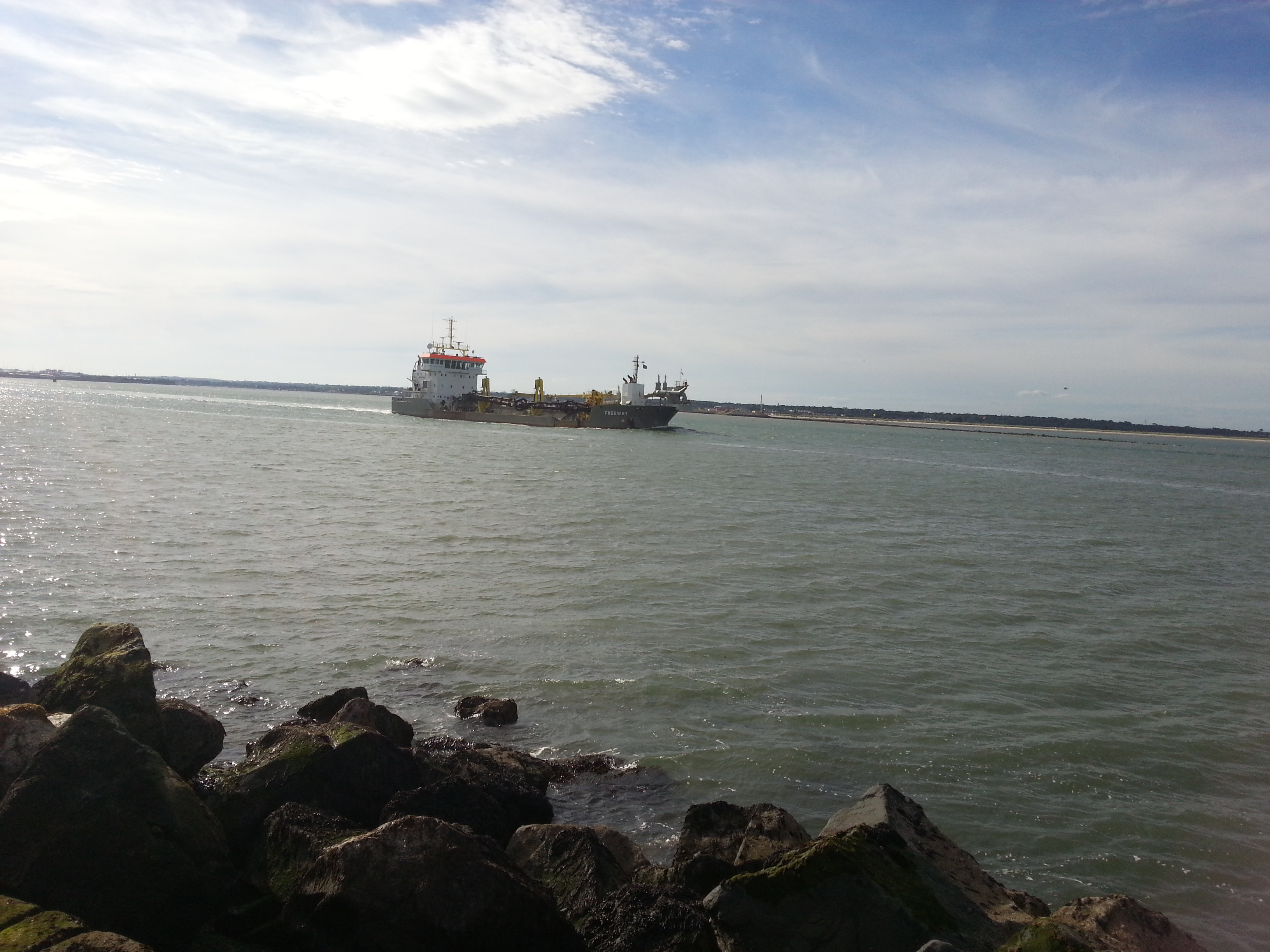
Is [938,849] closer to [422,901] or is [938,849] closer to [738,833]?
[738,833]

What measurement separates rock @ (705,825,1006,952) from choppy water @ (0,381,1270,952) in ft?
6.88

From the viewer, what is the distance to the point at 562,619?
12.0 metres

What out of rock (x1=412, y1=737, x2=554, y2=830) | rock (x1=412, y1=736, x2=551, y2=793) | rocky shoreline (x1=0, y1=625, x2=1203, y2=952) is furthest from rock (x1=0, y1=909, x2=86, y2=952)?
rock (x1=412, y1=736, x2=551, y2=793)

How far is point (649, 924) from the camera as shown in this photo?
14.3ft

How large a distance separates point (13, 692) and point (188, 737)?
2000 mm

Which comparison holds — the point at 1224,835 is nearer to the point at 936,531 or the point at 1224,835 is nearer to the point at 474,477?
the point at 936,531

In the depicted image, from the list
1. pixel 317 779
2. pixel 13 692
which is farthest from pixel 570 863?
pixel 13 692

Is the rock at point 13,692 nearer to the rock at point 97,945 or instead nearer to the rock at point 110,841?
the rock at point 110,841

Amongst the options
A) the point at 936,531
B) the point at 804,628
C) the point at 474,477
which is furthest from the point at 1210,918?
the point at 474,477

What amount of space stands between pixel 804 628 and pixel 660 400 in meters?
70.6

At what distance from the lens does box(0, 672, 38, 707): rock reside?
7133 millimetres

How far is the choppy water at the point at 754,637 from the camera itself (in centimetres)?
708

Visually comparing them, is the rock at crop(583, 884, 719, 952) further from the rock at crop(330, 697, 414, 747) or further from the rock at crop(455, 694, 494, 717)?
the rock at crop(455, 694, 494, 717)

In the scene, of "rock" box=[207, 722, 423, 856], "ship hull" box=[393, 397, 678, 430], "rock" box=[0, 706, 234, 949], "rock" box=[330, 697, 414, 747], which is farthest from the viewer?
"ship hull" box=[393, 397, 678, 430]
